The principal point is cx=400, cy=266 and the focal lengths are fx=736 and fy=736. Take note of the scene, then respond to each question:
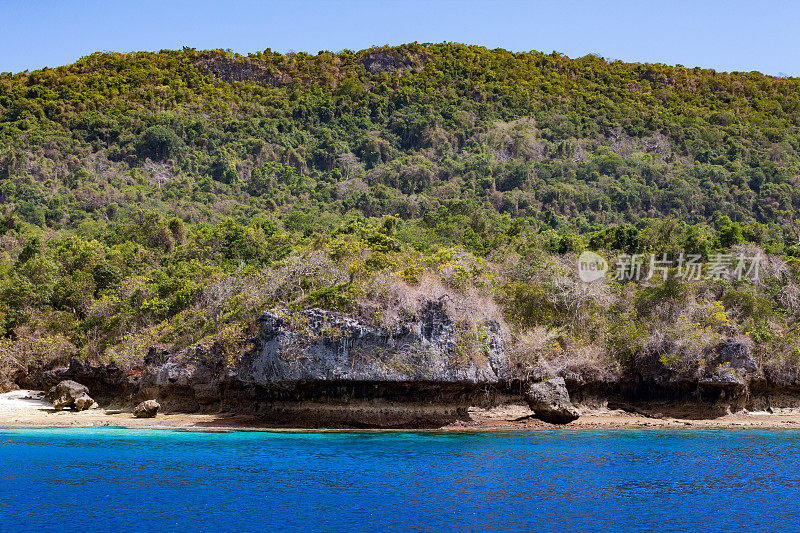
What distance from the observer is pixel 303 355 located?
2881 centimetres

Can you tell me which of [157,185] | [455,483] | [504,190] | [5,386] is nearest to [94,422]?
[5,386]

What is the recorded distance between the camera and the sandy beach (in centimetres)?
2915

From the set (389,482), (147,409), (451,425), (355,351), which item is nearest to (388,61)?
(355,351)

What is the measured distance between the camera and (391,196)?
77.1 metres

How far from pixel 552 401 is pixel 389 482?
12813 millimetres

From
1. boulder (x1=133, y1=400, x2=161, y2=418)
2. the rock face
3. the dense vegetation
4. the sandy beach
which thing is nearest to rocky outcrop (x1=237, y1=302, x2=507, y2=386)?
the dense vegetation

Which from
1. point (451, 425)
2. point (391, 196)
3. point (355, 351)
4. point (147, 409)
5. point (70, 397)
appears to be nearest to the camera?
point (355, 351)

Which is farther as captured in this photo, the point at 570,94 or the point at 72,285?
the point at 570,94

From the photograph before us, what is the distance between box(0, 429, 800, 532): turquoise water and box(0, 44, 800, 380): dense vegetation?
21.3ft

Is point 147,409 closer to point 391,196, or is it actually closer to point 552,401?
point 552,401

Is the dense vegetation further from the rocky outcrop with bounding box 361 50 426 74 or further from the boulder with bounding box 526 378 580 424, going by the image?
the boulder with bounding box 526 378 580 424

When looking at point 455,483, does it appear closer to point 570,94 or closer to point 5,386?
point 5,386

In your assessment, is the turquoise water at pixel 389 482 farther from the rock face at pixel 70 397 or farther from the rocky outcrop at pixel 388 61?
the rocky outcrop at pixel 388 61

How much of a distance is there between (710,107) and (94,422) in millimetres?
94266
